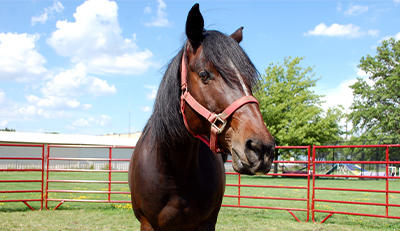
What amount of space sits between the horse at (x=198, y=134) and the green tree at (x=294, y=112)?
23595 mm

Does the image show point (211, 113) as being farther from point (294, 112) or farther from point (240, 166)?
point (294, 112)

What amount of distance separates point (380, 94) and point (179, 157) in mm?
35739

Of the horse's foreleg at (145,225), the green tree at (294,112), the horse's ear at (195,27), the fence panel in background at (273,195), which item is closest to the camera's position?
the horse's ear at (195,27)

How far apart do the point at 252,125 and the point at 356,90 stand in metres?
36.3

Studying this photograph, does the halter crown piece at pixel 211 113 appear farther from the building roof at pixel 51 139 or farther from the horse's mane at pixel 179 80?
the building roof at pixel 51 139

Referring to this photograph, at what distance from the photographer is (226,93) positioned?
5.70 feet

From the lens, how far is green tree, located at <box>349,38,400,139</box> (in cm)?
3166

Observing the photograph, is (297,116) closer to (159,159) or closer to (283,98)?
(283,98)

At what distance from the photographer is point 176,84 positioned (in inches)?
80.4

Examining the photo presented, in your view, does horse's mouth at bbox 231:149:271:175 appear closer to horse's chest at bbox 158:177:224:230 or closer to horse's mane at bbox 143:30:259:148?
horse's mane at bbox 143:30:259:148

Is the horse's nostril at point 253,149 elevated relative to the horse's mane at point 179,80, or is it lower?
lower

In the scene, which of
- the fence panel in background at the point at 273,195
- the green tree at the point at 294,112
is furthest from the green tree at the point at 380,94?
the fence panel in background at the point at 273,195

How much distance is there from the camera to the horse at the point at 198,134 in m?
1.62

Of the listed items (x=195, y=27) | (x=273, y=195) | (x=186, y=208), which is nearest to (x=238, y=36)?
(x=195, y=27)
